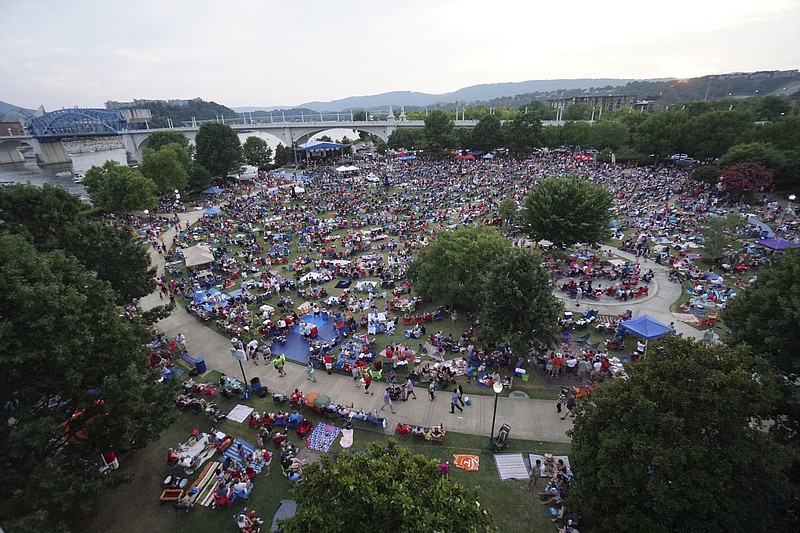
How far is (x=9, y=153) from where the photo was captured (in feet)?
405

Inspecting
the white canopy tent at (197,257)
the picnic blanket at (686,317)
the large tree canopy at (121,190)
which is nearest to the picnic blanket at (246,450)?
the white canopy tent at (197,257)

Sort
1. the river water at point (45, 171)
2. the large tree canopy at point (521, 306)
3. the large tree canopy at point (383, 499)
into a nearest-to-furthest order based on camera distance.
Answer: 1. the large tree canopy at point (383, 499)
2. the large tree canopy at point (521, 306)
3. the river water at point (45, 171)

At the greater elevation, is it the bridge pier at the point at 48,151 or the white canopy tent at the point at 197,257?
the bridge pier at the point at 48,151

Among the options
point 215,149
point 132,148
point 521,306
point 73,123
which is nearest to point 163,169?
point 215,149

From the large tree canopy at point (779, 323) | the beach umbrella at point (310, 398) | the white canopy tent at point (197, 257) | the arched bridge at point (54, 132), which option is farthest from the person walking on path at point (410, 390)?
the arched bridge at point (54, 132)

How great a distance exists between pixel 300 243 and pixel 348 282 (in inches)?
426

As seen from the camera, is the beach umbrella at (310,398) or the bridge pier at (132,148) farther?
the bridge pier at (132,148)

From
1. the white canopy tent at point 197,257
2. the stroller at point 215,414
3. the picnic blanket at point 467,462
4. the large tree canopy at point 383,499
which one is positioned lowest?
the picnic blanket at point 467,462

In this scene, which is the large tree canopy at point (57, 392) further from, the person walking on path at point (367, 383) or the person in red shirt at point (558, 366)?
the person in red shirt at point (558, 366)

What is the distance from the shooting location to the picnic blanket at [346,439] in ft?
48.6

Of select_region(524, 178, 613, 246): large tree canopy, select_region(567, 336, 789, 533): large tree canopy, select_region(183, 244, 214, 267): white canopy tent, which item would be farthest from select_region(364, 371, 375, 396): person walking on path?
select_region(183, 244, 214, 267): white canopy tent

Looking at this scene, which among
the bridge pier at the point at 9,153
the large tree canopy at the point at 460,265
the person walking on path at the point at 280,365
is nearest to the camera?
the person walking on path at the point at 280,365

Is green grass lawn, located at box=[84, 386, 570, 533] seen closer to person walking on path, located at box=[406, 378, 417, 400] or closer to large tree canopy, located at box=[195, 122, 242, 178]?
person walking on path, located at box=[406, 378, 417, 400]

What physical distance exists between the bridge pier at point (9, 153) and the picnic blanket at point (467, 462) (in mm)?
165242
